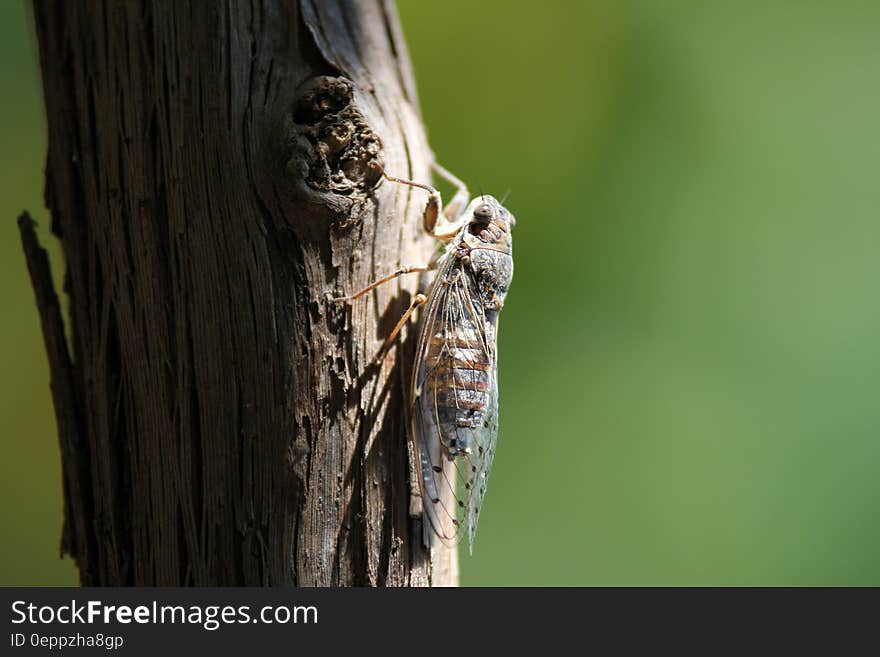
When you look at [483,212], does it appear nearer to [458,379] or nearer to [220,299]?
[458,379]

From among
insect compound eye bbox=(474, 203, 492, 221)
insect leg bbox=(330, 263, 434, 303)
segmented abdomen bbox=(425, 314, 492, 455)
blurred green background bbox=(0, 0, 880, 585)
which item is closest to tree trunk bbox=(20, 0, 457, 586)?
insect leg bbox=(330, 263, 434, 303)

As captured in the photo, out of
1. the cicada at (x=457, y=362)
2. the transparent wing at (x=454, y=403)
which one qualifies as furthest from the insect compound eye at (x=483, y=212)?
the transparent wing at (x=454, y=403)

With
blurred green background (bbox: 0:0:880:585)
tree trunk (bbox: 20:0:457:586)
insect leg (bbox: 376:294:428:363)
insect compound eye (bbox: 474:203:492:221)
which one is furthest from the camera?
blurred green background (bbox: 0:0:880:585)

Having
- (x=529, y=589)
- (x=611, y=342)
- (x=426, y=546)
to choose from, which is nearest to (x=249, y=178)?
(x=426, y=546)

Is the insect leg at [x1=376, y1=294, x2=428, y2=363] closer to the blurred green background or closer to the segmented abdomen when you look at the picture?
the segmented abdomen

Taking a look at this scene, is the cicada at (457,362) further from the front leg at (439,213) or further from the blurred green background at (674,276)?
the blurred green background at (674,276)

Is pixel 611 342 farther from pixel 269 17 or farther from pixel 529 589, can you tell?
pixel 269 17
